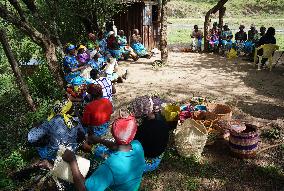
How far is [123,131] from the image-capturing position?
11.0 ft

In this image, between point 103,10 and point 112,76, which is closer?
point 112,76

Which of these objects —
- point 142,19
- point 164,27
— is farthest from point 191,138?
point 142,19

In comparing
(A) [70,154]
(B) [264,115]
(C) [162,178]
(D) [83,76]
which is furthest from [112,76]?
(A) [70,154]

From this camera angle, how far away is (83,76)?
33.0ft

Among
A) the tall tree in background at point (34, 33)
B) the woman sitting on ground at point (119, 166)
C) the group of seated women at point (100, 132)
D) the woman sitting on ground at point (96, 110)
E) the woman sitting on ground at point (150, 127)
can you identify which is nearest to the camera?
the woman sitting on ground at point (119, 166)

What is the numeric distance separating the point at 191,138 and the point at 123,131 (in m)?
3.06

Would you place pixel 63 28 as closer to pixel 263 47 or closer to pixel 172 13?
pixel 263 47

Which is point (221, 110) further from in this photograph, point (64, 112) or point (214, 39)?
point (214, 39)

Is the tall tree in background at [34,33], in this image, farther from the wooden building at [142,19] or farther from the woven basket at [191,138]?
the wooden building at [142,19]

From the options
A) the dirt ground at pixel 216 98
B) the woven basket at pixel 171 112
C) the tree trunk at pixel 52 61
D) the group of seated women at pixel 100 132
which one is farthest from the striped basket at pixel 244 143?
the tree trunk at pixel 52 61

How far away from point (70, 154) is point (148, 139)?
201 cm

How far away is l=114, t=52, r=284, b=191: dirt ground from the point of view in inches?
231

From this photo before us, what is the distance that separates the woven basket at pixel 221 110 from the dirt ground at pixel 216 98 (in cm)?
55

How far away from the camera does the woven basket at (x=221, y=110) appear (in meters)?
7.09
